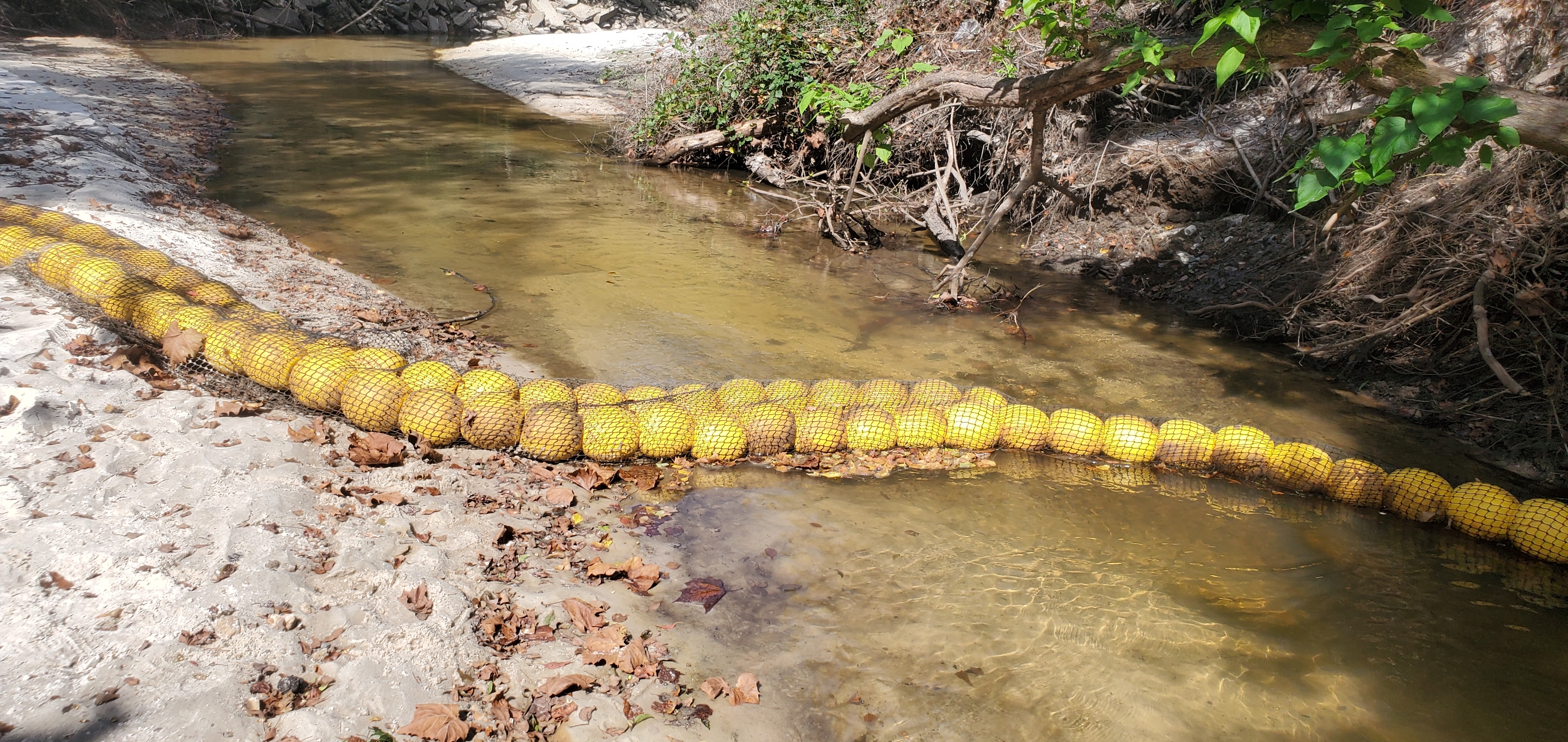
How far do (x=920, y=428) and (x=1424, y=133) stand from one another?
2.88 m

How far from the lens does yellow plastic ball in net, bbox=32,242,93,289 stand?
469 cm

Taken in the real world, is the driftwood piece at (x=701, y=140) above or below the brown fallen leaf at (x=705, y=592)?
above

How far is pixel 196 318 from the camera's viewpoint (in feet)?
15.3

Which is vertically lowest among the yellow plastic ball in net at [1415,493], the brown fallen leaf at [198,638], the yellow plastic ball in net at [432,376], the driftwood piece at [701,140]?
the brown fallen leaf at [198,638]

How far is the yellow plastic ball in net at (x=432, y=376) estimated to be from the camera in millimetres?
4734

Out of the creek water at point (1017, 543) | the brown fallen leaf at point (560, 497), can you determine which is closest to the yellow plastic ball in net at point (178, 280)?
the creek water at point (1017, 543)

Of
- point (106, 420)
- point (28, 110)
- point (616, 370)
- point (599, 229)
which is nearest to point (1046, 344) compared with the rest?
point (616, 370)

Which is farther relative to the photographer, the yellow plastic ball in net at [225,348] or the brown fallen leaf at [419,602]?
the yellow plastic ball in net at [225,348]

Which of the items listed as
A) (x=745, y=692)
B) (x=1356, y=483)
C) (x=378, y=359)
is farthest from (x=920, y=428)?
(x=378, y=359)

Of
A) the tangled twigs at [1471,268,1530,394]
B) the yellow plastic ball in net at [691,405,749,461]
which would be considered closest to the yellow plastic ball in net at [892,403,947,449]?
the yellow plastic ball in net at [691,405,749,461]

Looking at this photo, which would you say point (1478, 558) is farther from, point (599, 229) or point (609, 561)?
point (599, 229)

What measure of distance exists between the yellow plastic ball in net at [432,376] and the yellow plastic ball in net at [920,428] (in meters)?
2.65

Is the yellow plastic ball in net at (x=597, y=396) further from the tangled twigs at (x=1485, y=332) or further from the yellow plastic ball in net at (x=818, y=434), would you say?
the tangled twigs at (x=1485, y=332)

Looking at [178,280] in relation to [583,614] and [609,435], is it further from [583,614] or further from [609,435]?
[583,614]
